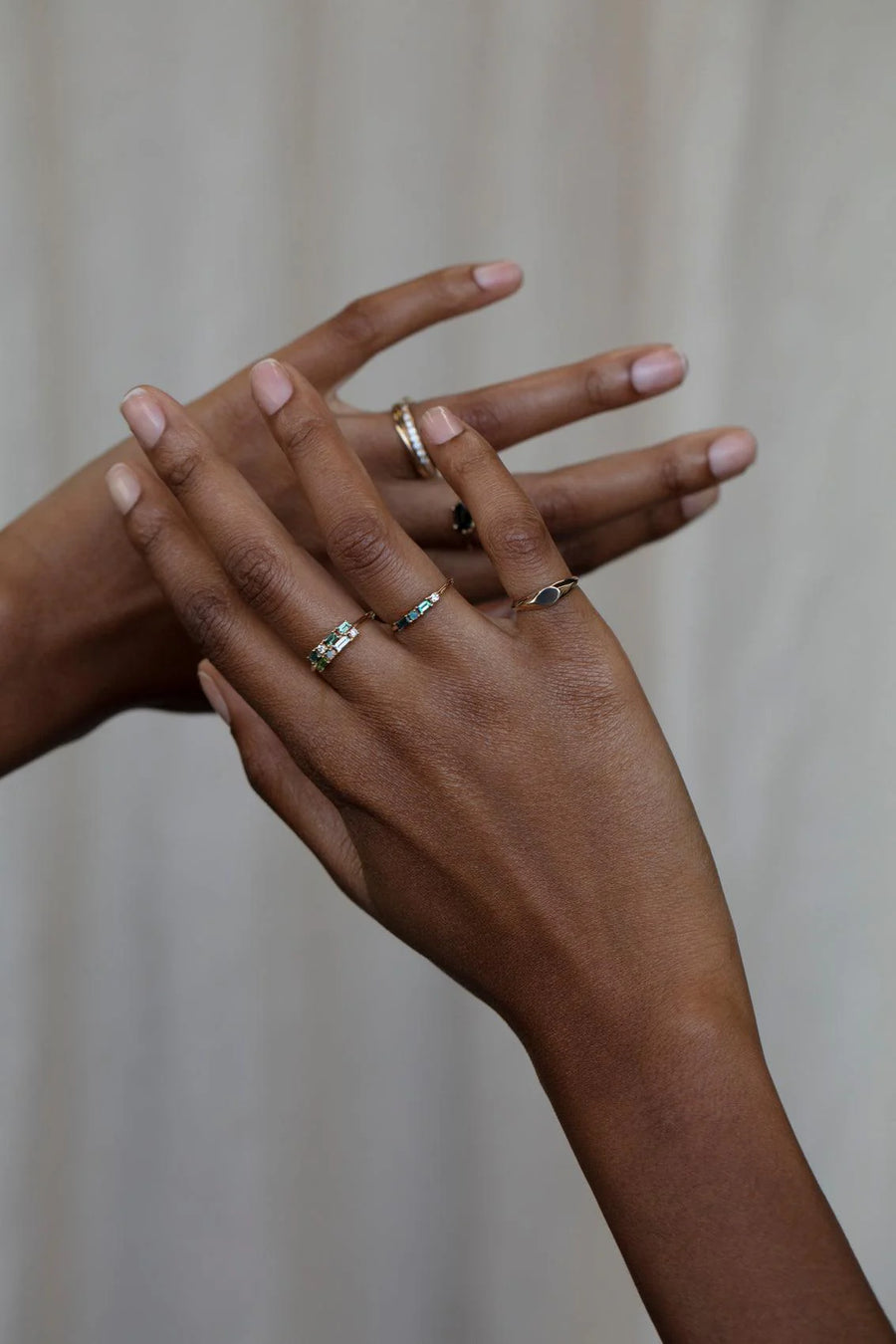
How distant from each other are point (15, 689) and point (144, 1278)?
0.89m

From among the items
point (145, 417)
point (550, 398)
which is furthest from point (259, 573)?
point (550, 398)

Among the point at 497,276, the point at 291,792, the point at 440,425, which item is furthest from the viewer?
the point at 497,276

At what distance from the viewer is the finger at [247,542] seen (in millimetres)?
706

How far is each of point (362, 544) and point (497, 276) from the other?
42 centimetres

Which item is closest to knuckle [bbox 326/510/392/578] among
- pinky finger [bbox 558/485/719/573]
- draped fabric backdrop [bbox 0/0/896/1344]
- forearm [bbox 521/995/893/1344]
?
forearm [bbox 521/995/893/1344]

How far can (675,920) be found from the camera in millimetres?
650

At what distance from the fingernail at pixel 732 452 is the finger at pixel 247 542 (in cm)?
46

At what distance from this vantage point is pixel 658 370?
103cm

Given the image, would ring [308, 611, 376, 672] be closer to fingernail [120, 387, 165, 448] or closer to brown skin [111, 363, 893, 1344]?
brown skin [111, 363, 893, 1344]

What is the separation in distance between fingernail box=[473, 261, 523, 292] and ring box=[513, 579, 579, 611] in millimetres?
425

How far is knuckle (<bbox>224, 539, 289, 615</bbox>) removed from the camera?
717mm

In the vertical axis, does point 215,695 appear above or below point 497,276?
below

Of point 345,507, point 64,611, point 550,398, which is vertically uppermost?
point 550,398

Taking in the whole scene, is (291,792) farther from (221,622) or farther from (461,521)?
(461,521)
